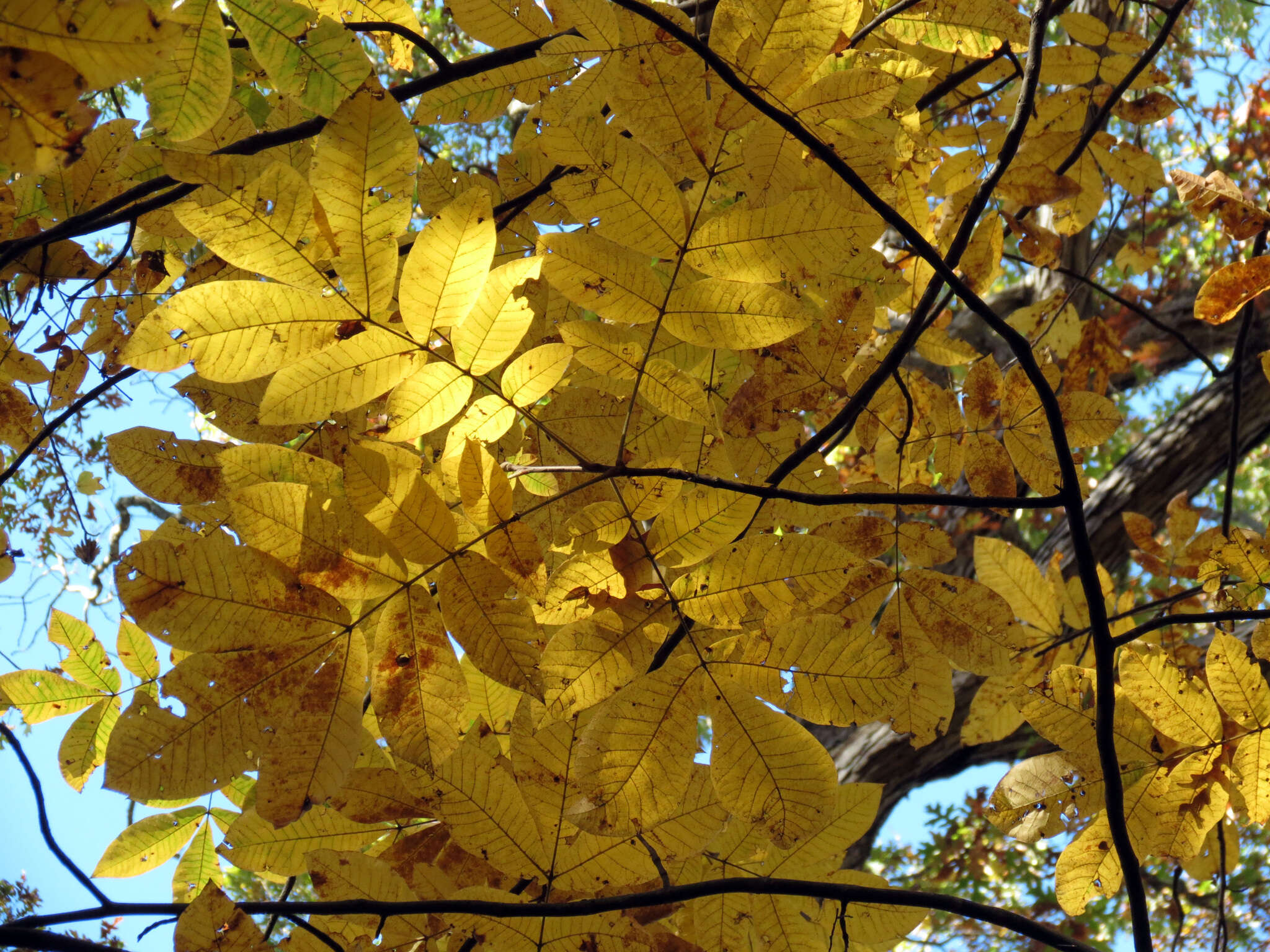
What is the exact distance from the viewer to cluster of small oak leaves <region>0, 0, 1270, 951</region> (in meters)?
0.86

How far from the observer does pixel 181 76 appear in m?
Answer: 0.95

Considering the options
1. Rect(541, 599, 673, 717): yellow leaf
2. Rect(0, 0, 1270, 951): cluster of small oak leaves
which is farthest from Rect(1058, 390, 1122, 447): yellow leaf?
Rect(541, 599, 673, 717): yellow leaf

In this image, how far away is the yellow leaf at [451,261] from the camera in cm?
88

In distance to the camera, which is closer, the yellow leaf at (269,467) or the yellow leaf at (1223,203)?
the yellow leaf at (269,467)

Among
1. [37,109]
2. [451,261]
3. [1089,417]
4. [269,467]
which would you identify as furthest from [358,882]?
[1089,417]

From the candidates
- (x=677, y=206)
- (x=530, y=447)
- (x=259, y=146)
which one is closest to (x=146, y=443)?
(x=259, y=146)

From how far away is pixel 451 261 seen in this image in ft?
2.91

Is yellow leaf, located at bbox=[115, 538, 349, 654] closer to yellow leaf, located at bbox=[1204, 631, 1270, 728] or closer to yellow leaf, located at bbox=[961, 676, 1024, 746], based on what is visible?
yellow leaf, located at bbox=[1204, 631, 1270, 728]

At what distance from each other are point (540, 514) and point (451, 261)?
491 mm

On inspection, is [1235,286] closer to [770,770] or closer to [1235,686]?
[1235,686]

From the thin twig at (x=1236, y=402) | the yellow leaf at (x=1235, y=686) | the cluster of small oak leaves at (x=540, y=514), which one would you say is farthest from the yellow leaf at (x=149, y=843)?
the thin twig at (x=1236, y=402)

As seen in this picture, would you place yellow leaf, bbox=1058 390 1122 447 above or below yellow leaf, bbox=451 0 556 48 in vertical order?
below

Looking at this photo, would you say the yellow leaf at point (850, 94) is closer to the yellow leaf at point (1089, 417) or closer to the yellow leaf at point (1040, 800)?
the yellow leaf at point (1089, 417)

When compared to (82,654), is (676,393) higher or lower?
higher
